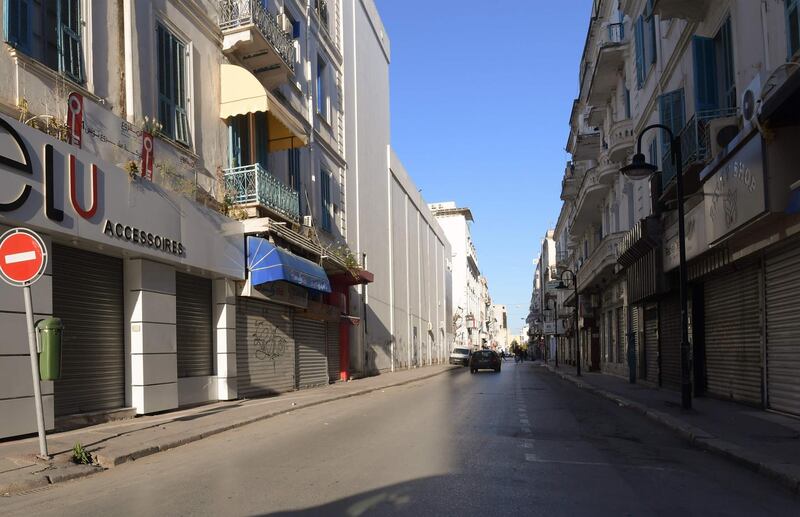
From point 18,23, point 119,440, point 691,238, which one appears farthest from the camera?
point 691,238

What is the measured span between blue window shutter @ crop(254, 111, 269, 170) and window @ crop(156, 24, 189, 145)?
12.6 ft

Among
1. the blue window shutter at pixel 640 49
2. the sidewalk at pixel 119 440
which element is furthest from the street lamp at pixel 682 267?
the blue window shutter at pixel 640 49

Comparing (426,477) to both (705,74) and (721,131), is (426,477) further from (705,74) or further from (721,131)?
(705,74)

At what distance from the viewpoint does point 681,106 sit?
17125 mm

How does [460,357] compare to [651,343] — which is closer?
[651,343]

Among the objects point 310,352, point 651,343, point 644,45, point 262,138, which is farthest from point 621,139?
point 310,352

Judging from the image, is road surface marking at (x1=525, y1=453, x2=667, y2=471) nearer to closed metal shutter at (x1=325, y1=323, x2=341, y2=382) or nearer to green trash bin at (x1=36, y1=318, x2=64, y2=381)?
green trash bin at (x1=36, y1=318, x2=64, y2=381)

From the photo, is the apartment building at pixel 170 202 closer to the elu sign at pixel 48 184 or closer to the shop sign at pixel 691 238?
the elu sign at pixel 48 184

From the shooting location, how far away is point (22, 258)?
8023 millimetres

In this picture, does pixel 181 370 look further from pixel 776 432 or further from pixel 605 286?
pixel 605 286

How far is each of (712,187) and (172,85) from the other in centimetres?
1189

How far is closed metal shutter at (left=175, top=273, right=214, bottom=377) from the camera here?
15.2 m

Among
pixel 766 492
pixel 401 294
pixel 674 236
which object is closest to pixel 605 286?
pixel 401 294

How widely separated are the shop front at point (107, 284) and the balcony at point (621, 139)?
15.5m
